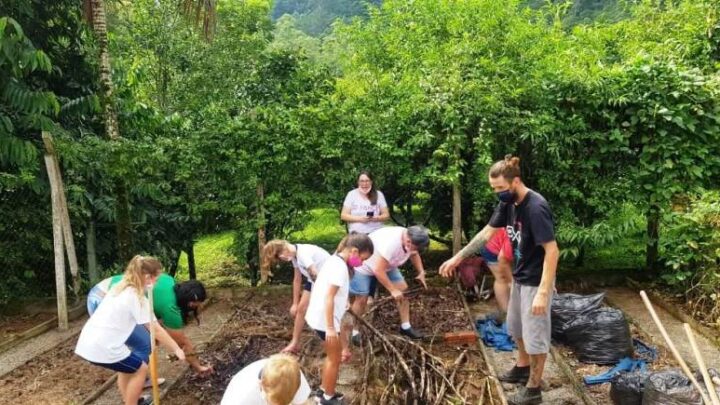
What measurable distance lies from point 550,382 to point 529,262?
1.31 m

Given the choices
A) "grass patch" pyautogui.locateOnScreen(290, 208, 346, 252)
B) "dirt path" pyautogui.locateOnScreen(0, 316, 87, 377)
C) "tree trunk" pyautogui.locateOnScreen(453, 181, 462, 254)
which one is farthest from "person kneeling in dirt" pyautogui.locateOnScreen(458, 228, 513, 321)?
"dirt path" pyautogui.locateOnScreen(0, 316, 87, 377)

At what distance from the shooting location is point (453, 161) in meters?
7.35

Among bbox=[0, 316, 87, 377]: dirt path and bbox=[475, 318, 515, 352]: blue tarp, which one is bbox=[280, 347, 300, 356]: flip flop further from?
bbox=[0, 316, 87, 377]: dirt path

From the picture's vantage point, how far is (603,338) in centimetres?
504

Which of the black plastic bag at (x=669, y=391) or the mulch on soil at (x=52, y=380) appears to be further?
the mulch on soil at (x=52, y=380)

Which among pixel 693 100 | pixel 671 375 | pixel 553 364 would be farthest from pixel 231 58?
pixel 671 375

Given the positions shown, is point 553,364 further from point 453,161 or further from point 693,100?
point 693,100

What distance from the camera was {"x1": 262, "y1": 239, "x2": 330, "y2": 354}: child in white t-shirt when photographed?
15.5 ft

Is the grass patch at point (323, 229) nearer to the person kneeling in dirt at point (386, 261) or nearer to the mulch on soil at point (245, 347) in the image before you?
the mulch on soil at point (245, 347)

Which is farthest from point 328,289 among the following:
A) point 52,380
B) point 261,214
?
point 261,214

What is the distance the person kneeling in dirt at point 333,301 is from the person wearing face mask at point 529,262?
1.12 metres

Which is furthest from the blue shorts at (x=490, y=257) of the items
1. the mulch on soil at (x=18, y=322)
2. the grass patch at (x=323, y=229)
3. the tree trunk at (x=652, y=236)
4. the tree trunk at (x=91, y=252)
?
the mulch on soil at (x=18, y=322)

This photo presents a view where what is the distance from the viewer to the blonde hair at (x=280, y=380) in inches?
103

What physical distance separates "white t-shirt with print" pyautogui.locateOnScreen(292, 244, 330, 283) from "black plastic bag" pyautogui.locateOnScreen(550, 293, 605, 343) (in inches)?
97.2
